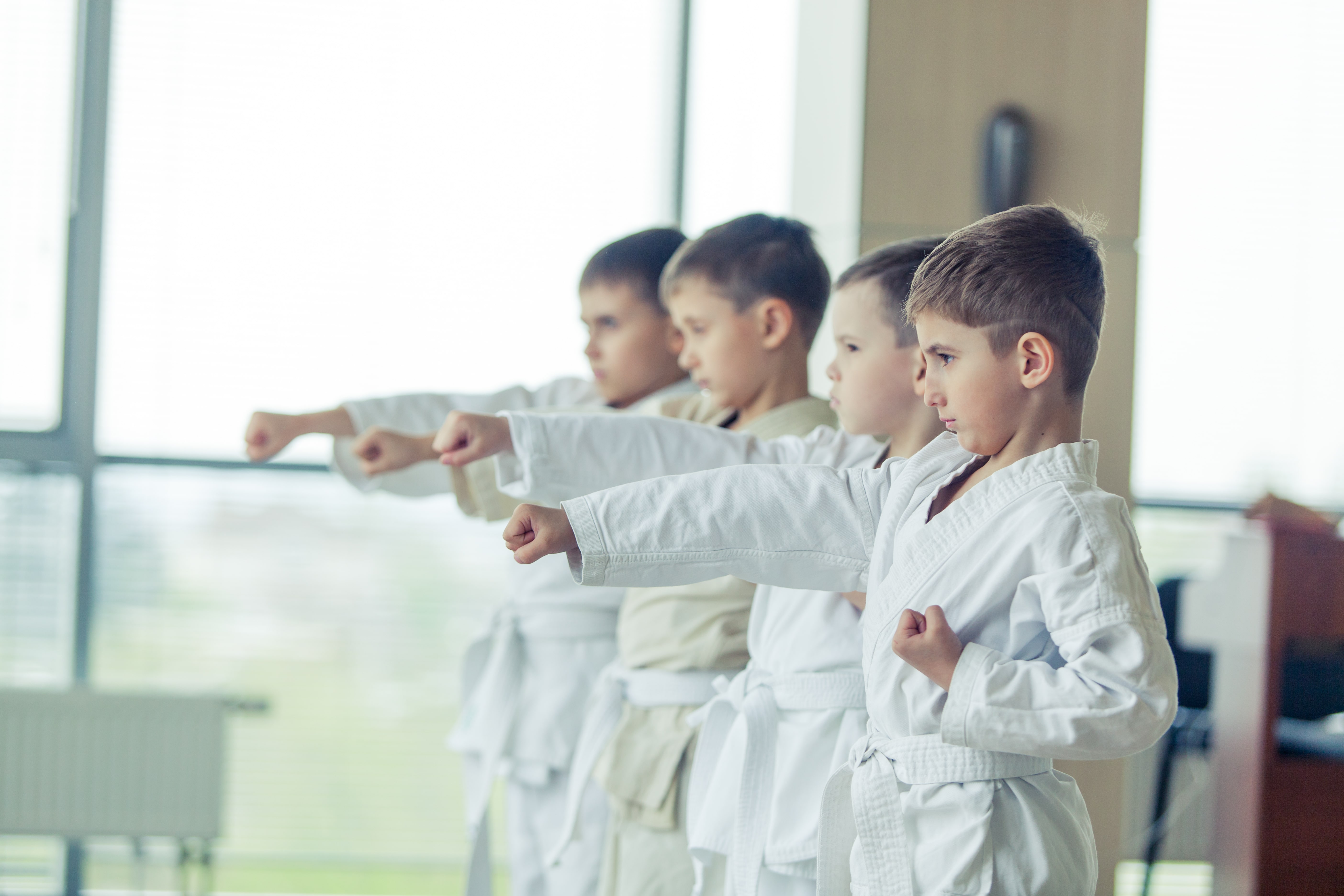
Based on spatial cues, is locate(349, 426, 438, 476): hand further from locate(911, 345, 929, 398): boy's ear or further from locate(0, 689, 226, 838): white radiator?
locate(0, 689, 226, 838): white radiator

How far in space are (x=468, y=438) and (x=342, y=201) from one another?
1513 mm

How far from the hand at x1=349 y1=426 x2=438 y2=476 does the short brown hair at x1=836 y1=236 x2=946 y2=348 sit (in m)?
0.50

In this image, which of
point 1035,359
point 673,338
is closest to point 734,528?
point 1035,359

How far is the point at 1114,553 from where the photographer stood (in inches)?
29.5

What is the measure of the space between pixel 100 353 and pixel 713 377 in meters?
1.69

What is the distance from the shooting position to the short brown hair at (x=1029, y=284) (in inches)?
31.2

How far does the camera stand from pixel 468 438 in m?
1.08

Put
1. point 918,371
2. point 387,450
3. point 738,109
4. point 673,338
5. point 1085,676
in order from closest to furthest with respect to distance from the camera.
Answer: point 1085,676 → point 918,371 → point 387,450 → point 673,338 → point 738,109

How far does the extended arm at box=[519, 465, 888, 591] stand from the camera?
89cm

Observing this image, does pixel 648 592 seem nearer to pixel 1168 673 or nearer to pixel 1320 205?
pixel 1168 673

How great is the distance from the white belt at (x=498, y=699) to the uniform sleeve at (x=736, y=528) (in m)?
0.67

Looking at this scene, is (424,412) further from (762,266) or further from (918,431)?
(918,431)

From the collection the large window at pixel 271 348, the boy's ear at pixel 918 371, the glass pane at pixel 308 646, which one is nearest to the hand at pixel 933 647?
the boy's ear at pixel 918 371

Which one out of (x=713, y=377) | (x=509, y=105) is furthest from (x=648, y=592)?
(x=509, y=105)
